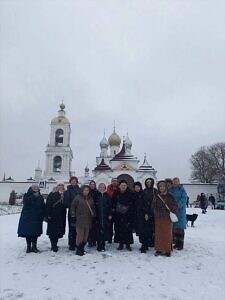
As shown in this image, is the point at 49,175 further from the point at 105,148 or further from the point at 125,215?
the point at 125,215

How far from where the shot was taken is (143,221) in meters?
8.71

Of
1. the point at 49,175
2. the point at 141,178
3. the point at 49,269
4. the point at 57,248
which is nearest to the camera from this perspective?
the point at 49,269

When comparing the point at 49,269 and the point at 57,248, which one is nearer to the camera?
the point at 49,269

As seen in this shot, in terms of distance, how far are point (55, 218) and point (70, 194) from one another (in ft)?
2.30

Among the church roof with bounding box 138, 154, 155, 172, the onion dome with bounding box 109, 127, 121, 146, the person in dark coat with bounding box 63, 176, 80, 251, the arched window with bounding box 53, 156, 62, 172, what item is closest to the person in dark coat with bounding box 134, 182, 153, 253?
the person in dark coat with bounding box 63, 176, 80, 251

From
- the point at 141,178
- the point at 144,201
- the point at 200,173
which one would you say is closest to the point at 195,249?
the point at 144,201

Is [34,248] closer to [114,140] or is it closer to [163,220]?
[163,220]

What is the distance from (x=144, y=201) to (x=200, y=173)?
2112 inches

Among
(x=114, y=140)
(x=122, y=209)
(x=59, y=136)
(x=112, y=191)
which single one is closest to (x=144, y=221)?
(x=122, y=209)

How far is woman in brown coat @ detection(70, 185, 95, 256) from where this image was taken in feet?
27.4

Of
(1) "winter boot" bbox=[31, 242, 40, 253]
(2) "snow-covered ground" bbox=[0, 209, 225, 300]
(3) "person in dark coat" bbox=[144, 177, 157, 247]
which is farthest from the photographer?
(3) "person in dark coat" bbox=[144, 177, 157, 247]

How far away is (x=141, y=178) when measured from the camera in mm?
50719

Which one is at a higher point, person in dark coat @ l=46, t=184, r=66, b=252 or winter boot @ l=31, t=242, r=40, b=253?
person in dark coat @ l=46, t=184, r=66, b=252

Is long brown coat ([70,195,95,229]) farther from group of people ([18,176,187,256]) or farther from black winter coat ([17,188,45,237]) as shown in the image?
black winter coat ([17,188,45,237])
